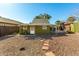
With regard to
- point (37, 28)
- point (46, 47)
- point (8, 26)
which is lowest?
point (46, 47)

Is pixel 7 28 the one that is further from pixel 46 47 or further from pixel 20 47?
pixel 46 47

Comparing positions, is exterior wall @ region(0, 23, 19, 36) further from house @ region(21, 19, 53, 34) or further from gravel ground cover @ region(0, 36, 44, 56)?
house @ region(21, 19, 53, 34)

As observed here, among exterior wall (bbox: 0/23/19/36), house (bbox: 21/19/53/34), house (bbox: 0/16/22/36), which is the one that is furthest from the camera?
house (bbox: 21/19/53/34)

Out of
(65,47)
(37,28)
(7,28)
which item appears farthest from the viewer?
(37,28)

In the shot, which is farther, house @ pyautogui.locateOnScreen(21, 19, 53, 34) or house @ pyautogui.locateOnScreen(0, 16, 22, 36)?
house @ pyautogui.locateOnScreen(21, 19, 53, 34)

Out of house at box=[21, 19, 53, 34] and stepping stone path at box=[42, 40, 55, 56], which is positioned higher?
house at box=[21, 19, 53, 34]

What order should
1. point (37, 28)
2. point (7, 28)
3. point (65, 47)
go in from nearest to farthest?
point (65, 47)
point (7, 28)
point (37, 28)

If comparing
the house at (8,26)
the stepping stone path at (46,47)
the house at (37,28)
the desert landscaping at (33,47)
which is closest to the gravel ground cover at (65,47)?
the desert landscaping at (33,47)

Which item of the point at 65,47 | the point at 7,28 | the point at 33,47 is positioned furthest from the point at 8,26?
the point at 65,47

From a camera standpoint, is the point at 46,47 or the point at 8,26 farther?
the point at 8,26

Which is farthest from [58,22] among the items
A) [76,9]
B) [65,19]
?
[76,9]

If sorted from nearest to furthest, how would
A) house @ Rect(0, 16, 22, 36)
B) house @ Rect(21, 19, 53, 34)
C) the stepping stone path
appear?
the stepping stone path
house @ Rect(0, 16, 22, 36)
house @ Rect(21, 19, 53, 34)

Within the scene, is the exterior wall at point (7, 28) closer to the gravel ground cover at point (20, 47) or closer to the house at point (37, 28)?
the gravel ground cover at point (20, 47)

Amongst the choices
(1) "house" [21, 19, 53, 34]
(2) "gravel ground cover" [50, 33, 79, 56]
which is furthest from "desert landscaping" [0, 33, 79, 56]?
(1) "house" [21, 19, 53, 34]
